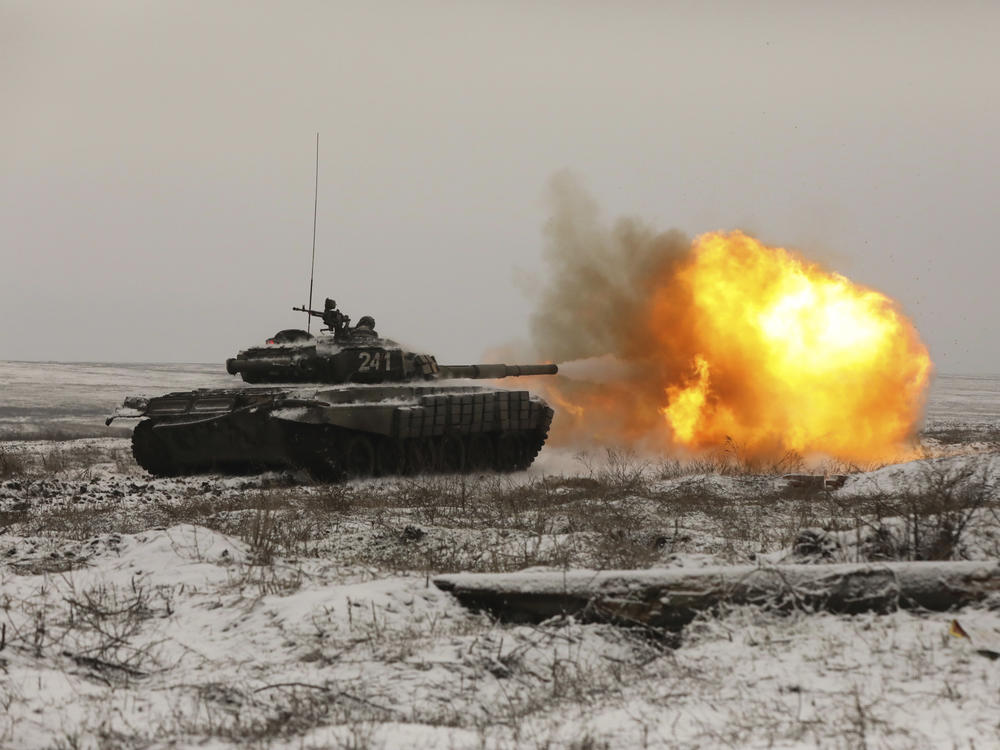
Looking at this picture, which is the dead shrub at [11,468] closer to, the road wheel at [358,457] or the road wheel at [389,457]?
the road wheel at [358,457]

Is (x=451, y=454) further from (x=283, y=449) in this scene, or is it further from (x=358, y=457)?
(x=283, y=449)

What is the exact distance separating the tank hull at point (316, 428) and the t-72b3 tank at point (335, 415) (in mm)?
17

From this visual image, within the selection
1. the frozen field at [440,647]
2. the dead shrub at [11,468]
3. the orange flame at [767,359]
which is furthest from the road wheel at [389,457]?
the orange flame at [767,359]

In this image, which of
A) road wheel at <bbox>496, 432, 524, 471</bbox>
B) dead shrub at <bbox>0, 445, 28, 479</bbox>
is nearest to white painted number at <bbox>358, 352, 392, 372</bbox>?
road wheel at <bbox>496, 432, 524, 471</bbox>

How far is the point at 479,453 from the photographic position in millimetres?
20594

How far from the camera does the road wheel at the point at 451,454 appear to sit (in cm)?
1927

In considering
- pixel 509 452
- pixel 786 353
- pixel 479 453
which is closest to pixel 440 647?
pixel 479 453

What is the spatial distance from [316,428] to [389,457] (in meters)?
1.88

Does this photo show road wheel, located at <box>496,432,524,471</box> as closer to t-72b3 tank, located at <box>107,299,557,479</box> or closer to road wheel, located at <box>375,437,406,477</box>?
t-72b3 tank, located at <box>107,299,557,479</box>

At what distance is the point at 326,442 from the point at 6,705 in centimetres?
1206

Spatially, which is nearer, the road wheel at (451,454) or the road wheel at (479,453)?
the road wheel at (451,454)

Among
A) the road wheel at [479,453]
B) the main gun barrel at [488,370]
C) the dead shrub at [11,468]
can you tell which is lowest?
the dead shrub at [11,468]

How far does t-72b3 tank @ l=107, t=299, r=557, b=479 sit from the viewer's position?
55.2 ft

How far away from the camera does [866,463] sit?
74.9ft
